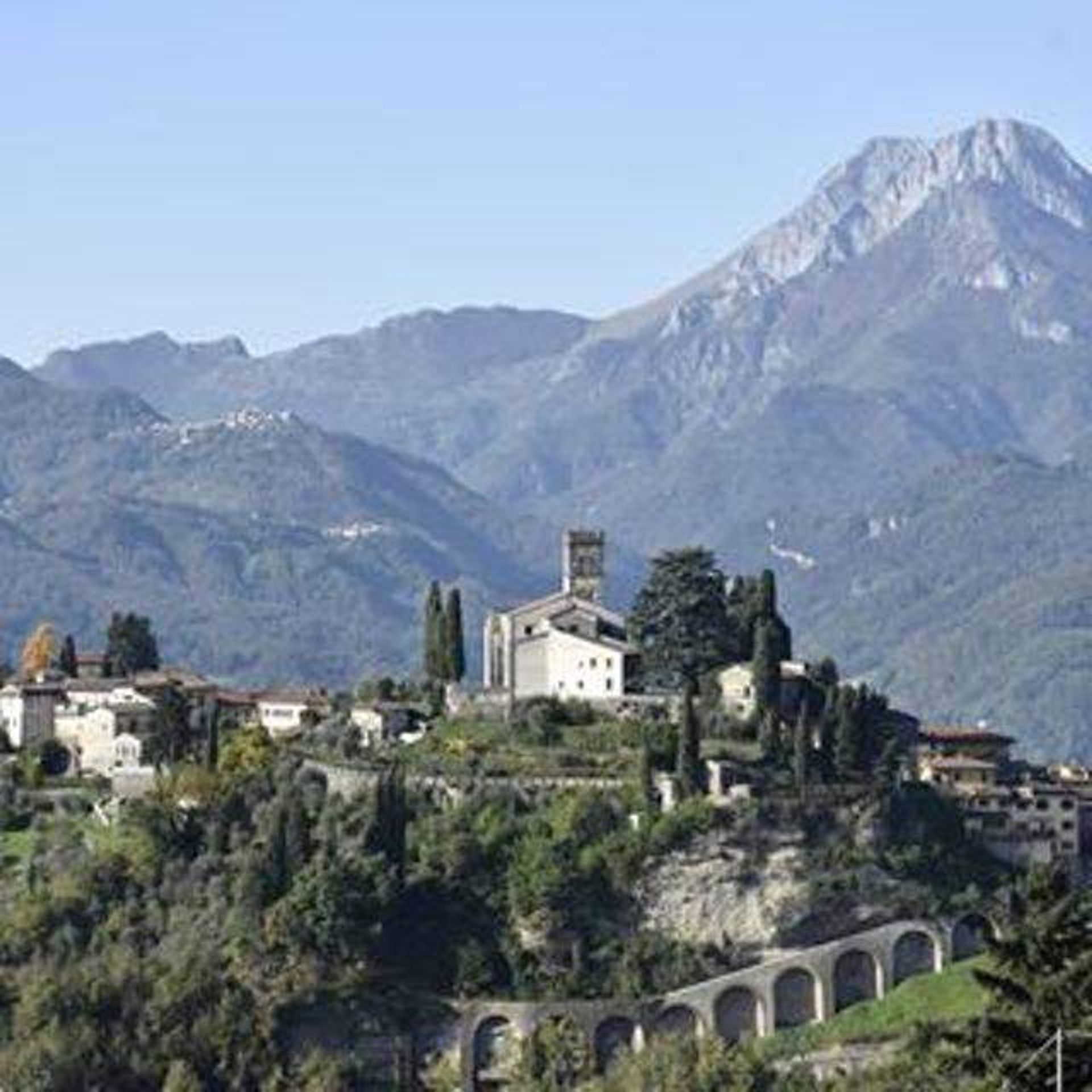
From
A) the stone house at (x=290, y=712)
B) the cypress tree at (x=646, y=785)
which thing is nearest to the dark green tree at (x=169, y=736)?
the stone house at (x=290, y=712)

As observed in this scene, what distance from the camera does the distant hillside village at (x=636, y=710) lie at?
389 feet

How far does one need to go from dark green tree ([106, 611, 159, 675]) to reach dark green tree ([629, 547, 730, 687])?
25.7 m

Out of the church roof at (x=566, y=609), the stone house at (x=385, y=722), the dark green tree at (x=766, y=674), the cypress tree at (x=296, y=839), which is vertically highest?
the church roof at (x=566, y=609)

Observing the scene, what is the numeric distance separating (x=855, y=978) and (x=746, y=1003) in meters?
3.36

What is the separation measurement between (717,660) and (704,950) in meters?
13.0

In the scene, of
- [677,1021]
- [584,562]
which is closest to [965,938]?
[677,1021]

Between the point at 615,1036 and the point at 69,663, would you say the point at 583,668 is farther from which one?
the point at 69,663

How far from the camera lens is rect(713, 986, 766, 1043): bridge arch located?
11288cm

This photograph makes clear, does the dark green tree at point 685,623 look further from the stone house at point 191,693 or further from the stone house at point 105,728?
the stone house at point 105,728

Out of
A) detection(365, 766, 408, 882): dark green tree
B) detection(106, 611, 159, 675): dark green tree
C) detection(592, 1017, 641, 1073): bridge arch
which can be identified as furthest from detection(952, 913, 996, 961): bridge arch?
detection(106, 611, 159, 675): dark green tree

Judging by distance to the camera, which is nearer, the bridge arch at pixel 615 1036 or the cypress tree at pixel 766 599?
the bridge arch at pixel 615 1036

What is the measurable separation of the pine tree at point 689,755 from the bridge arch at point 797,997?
6.18m

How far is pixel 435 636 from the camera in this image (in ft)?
435

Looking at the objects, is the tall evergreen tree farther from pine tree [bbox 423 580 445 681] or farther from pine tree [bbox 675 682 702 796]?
pine tree [bbox 423 580 445 681]
